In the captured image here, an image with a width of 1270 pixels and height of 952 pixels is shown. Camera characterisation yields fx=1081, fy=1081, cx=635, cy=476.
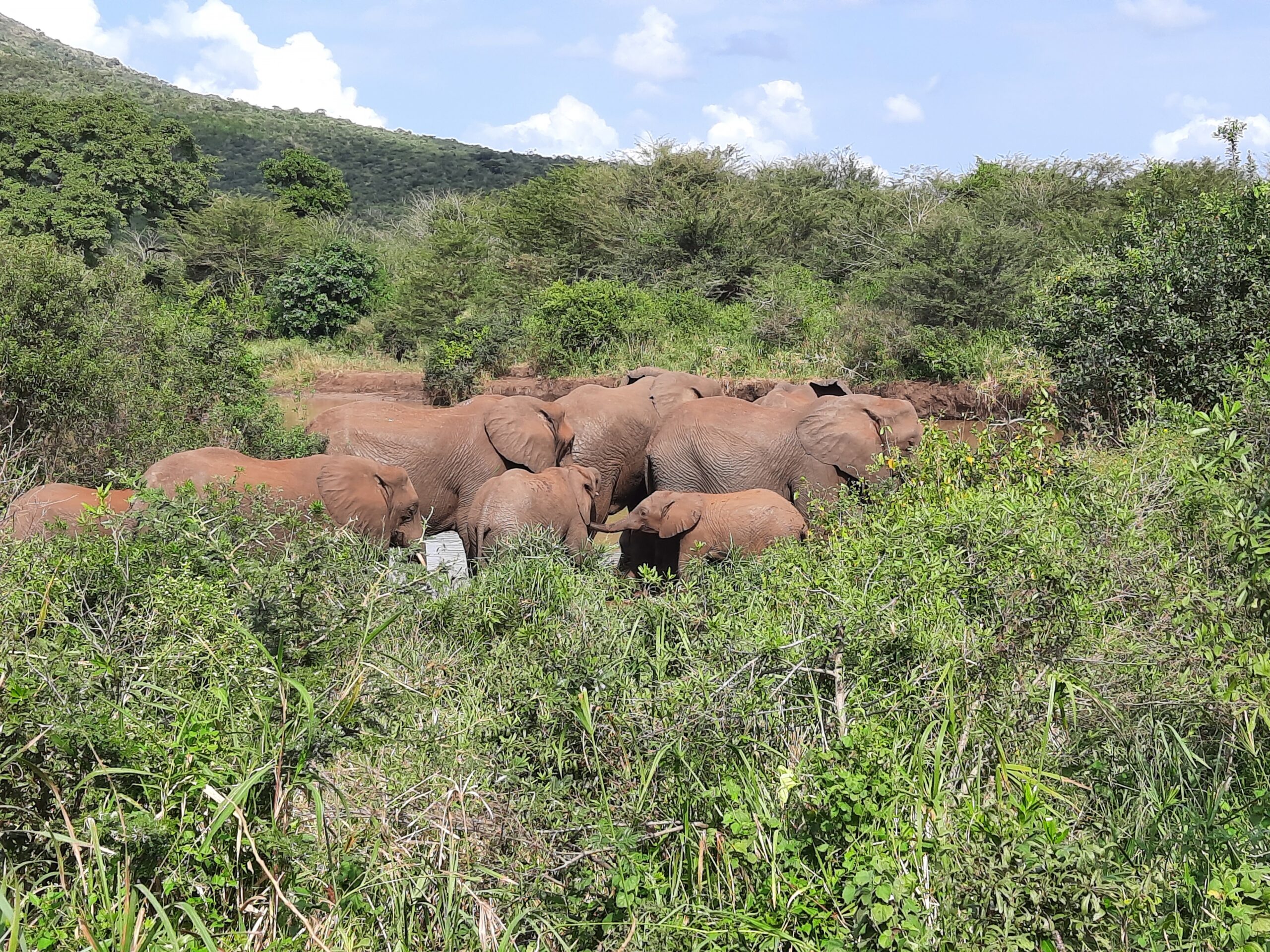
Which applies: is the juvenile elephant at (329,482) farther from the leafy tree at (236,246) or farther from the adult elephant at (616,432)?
the leafy tree at (236,246)

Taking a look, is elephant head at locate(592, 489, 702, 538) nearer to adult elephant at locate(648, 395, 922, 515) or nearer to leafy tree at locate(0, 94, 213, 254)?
adult elephant at locate(648, 395, 922, 515)

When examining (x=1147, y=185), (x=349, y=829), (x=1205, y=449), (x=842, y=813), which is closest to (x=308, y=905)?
(x=349, y=829)

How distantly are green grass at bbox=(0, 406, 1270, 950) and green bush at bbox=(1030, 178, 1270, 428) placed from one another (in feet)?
19.1

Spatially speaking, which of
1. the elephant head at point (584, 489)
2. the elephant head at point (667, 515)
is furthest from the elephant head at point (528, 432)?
the elephant head at point (667, 515)

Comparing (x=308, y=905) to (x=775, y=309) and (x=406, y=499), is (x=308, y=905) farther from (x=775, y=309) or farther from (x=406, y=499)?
(x=775, y=309)

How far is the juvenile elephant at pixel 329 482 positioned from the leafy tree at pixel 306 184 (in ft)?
114

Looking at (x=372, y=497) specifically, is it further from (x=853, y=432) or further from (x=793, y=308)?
(x=793, y=308)

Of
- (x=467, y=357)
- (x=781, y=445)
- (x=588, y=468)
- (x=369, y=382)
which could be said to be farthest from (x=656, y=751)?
(x=369, y=382)

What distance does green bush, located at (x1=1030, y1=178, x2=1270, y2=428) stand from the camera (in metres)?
9.75

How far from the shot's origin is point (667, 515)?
760 centimetres

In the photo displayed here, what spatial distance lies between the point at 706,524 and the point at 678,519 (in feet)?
0.70

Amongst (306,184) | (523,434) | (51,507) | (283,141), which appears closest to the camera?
(51,507)

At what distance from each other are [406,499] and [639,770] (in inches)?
214

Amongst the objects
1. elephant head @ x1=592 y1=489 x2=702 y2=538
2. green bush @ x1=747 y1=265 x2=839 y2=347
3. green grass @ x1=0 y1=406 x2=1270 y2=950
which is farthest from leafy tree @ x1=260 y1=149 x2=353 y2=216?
green grass @ x1=0 y1=406 x2=1270 y2=950
